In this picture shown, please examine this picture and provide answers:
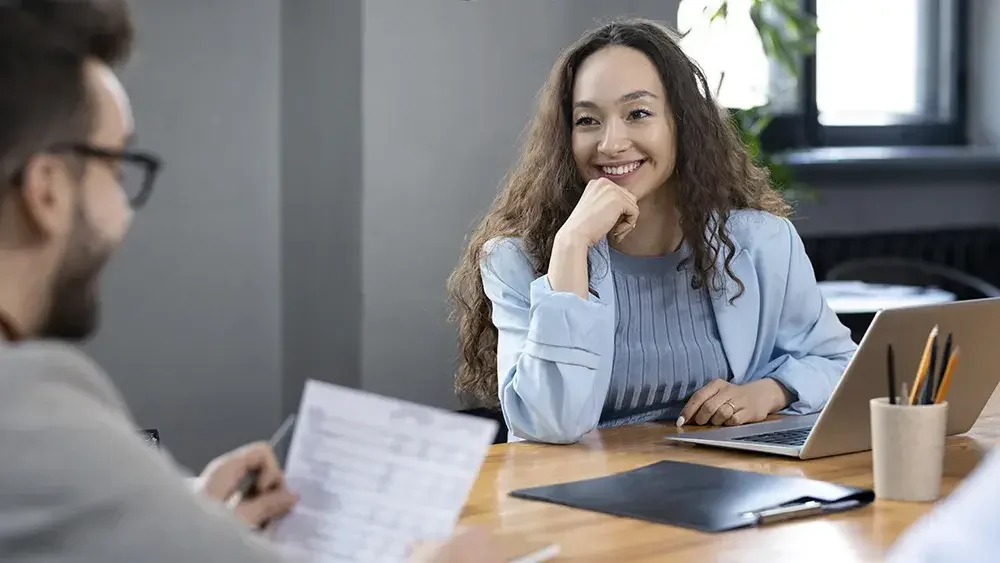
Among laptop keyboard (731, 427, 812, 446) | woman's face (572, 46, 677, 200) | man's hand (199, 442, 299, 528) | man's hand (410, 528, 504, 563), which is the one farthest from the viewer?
woman's face (572, 46, 677, 200)

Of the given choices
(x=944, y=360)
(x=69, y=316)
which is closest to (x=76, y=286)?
(x=69, y=316)

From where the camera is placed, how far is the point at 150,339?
324 centimetres

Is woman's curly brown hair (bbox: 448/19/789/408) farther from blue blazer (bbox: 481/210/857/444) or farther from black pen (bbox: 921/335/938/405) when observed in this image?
black pen (bbox: 921/335/938/405)

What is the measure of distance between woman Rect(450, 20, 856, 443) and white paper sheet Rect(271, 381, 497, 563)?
76 centimetres

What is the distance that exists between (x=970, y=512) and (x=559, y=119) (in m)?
1.64

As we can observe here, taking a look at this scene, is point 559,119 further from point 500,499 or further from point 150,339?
point 150,339

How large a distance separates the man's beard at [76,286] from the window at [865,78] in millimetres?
3374

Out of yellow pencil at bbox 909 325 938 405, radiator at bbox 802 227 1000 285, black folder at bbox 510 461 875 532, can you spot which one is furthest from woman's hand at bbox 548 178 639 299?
radiator at bbox 802 227 1000 285

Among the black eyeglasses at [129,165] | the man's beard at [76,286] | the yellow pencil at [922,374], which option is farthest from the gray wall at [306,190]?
the man's beard at [76,286]

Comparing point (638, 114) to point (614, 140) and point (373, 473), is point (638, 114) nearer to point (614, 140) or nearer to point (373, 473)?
point (614, 140)

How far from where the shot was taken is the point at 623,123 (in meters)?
2.26

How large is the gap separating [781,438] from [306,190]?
5.78 ft

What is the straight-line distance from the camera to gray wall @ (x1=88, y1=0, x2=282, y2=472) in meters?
3.21

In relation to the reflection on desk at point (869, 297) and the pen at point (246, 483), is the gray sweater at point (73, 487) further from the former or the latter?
the reflection on desk at point (869, 297)
